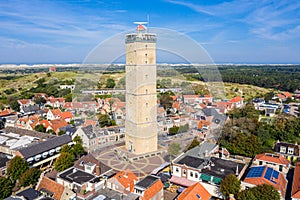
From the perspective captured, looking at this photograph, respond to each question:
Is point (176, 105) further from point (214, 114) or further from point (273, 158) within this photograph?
point (273, 158)

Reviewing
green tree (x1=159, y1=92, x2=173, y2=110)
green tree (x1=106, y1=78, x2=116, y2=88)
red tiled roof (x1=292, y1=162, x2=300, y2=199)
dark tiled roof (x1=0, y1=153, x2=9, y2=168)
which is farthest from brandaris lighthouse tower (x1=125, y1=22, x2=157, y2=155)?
green tree (x1=106, y1=78, x2=116, y2=88)

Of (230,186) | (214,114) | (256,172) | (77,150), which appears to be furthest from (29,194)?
(214,114)

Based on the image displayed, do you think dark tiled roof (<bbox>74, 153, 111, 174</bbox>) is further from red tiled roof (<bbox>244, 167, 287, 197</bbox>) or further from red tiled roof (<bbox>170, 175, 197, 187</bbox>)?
red tiled roof (<bbox>244, 167, 287, 197</bbox>)

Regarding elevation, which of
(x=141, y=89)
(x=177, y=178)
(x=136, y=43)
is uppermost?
(x=136, y=43)

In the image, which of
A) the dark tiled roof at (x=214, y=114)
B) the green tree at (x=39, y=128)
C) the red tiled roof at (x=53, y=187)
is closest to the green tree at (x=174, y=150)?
the dark tiled roof at (x=214, y=114)

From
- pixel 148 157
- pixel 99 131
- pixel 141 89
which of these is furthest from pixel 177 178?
pixel 99 131

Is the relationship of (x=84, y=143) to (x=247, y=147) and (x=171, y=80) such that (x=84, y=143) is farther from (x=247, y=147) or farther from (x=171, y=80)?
(x=247, y=147)
